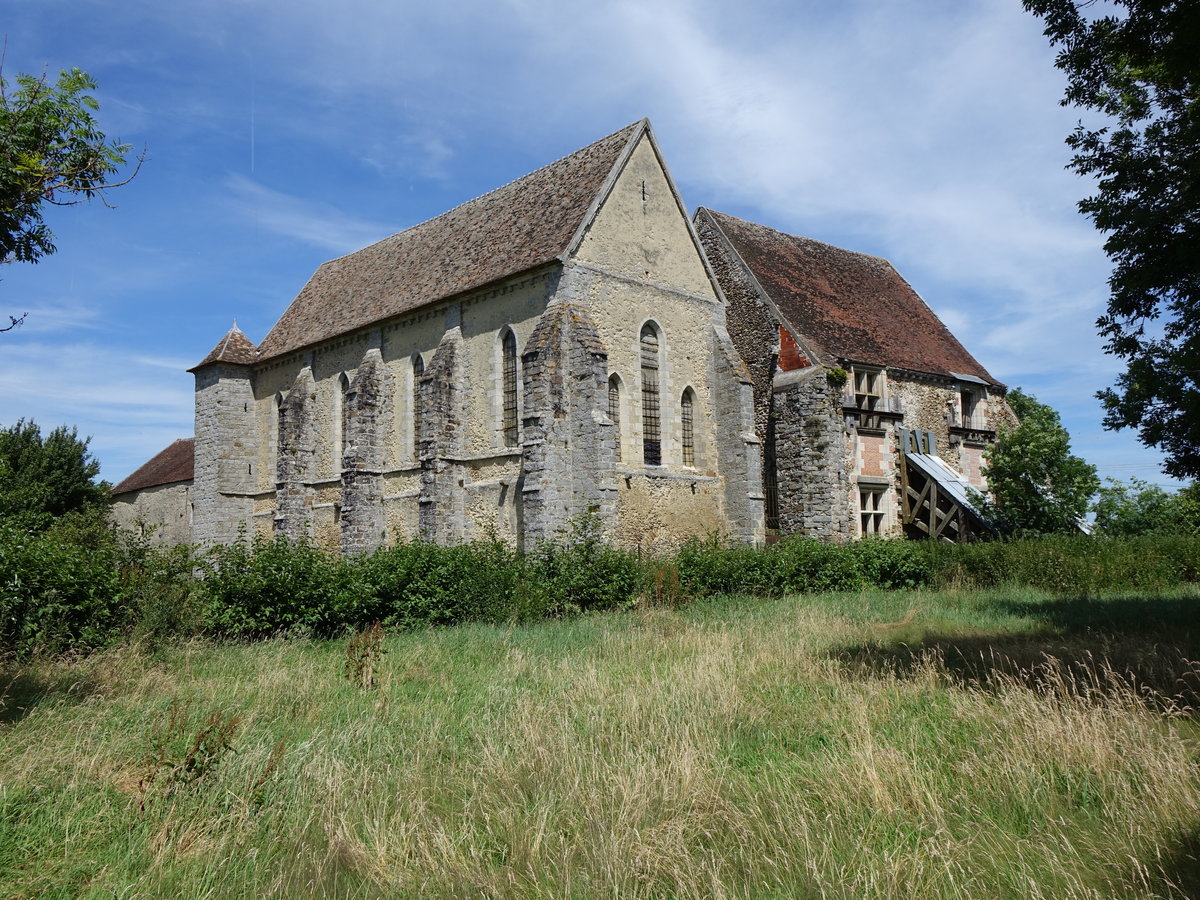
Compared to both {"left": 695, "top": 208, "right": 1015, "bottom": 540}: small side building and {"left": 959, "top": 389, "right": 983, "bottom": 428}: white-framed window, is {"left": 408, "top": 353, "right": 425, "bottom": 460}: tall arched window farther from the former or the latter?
{"left": 959, "top": 389, "right": 983, "bottom": 428}: white-framed window

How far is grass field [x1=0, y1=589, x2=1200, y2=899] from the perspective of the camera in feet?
14.7

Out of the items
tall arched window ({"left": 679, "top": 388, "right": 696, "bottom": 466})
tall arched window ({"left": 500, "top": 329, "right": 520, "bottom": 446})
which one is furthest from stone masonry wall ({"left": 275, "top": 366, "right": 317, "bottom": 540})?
tall arched window ({"left": 679, "top": 388, "right": 696, "bottom": 466})

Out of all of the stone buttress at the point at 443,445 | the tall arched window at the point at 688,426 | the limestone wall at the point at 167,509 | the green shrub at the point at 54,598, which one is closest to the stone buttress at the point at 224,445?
the limestone wall at the point at 167,509

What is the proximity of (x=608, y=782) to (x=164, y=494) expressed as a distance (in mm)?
39567

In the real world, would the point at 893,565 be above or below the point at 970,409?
below

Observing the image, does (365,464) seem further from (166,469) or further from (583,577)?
(166,469)

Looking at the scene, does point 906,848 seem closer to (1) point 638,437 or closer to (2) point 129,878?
(2) point 129,878

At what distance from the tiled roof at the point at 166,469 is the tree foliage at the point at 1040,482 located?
3297 centimetres

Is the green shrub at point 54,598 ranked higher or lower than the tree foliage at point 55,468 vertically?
lower

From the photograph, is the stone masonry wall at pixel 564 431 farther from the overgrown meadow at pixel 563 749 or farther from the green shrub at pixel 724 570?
the overgrown meadow at pixel 563 749

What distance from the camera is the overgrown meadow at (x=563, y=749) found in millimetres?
4535

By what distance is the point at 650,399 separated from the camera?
2267 cm

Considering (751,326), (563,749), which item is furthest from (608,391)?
(563,749)

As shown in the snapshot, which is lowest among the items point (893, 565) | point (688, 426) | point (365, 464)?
point (893, 565)
